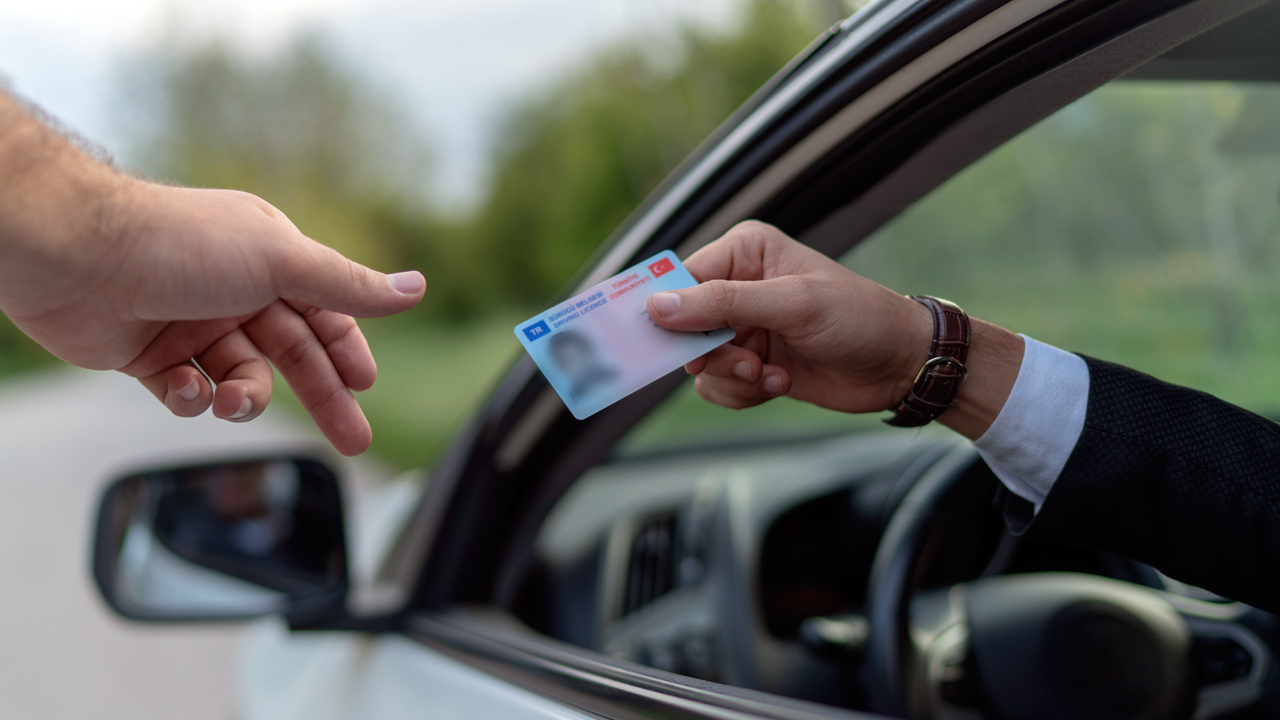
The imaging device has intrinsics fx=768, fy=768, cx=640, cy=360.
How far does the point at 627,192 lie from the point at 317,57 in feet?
29.4

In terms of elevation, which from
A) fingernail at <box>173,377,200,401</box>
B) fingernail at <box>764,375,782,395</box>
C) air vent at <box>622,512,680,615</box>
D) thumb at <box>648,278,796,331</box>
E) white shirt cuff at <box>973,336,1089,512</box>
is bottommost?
air vent at <box>622,512,680,615</box>

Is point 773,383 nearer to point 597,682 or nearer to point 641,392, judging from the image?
point 641,392

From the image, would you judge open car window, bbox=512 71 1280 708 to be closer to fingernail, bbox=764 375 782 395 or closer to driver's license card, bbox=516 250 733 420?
fingernail, bbox=764 375 782 395

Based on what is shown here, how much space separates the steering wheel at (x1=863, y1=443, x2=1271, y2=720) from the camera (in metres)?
1.29

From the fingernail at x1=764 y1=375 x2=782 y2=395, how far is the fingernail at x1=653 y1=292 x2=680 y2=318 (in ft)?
0.78

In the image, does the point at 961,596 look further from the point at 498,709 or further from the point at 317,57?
the point at 317,57

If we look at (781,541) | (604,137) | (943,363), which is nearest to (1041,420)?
(943,363)

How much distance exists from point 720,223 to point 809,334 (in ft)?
0.82

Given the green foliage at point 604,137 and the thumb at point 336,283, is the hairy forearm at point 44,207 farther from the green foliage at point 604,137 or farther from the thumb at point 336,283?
the green foliage at point 604,137

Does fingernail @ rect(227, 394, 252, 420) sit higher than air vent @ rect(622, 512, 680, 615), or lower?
higher

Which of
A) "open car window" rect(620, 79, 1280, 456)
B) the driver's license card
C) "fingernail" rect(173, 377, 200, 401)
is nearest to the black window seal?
the driver's license card

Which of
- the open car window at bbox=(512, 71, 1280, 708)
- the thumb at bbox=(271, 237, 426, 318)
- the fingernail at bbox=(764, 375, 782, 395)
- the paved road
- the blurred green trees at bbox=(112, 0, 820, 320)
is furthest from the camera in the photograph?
the blurred green trees at bbox=(112, 0, 820, 320)

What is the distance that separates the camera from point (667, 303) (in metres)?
0.99

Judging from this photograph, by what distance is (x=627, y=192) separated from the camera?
553 inches
